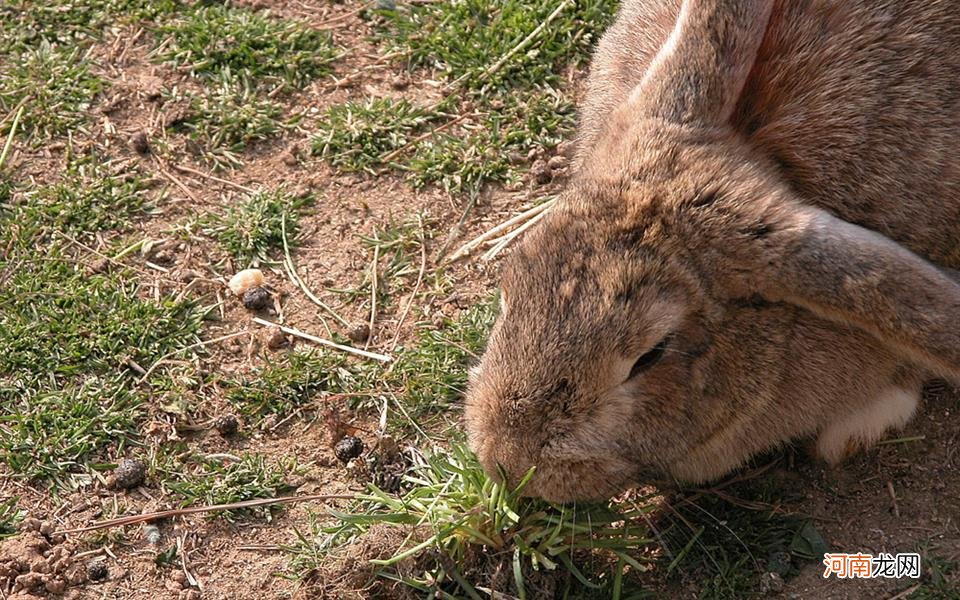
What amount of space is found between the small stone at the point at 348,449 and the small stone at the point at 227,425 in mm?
437

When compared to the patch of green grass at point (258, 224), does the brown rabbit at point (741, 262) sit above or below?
above

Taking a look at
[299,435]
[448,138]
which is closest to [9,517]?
[299,435]

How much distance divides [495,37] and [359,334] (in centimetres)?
192

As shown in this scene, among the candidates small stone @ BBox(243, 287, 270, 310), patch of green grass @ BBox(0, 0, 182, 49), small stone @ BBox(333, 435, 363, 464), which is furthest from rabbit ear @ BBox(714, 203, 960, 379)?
patch of green grass @ BBox(0, 0, 182, 49)

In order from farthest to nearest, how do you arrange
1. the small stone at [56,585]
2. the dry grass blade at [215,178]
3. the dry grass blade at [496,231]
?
the dry grass blade at [215,178] → the dry grass blade at [496,231] → the small stone at [56,585]

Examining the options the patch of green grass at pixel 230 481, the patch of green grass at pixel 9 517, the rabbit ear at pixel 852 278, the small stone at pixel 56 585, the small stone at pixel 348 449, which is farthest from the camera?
the small stone at pixel 348 449

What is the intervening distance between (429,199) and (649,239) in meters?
1.99

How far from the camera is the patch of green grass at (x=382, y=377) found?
5355mm

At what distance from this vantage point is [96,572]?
4.76 metres

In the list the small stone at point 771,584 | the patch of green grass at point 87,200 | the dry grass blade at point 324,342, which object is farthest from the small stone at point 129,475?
the small stone at point 771,584

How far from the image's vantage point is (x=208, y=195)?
20.1 feet

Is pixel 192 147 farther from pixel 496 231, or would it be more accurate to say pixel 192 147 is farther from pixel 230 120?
pixel 496 231

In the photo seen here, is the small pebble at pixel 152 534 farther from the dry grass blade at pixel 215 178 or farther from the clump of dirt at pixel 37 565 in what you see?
the dry grass blade at pixel 215 178

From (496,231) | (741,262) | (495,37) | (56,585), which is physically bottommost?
(56,585)
